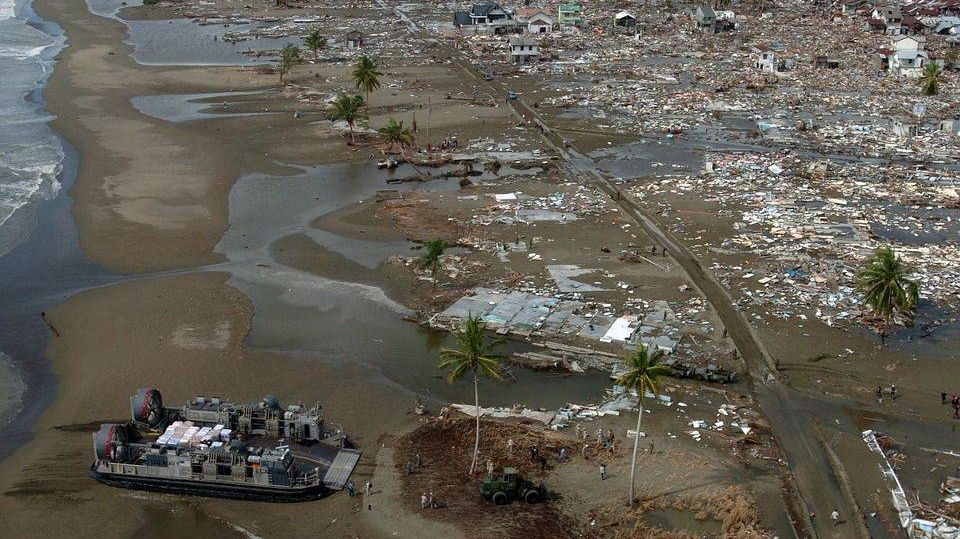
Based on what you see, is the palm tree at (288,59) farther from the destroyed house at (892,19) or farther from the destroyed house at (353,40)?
the destroyed house at (892,19)

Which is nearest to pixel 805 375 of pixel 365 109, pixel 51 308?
pixel 51 308

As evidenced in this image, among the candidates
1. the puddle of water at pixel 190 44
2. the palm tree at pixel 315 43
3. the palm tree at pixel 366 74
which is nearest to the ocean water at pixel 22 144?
the puddle of water at pixel 190 44

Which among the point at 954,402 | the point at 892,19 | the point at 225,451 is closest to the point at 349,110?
the point at 225,451

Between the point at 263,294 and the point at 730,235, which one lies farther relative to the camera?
the point at 730,235

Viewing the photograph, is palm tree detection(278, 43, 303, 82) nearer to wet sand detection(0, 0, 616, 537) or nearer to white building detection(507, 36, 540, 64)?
wet sand detection(0, 0, 616, 537)

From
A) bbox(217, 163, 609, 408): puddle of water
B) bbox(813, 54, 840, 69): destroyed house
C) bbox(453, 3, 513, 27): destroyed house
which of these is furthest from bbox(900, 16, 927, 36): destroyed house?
bbox(217, 163, 609, 408): puddle of water

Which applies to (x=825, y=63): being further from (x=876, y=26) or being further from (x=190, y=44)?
(x=190, y=44)

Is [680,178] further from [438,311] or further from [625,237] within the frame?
[438,311]

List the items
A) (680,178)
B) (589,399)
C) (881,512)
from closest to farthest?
1. (881,512)
2. (589,399)
3. (680,178)
